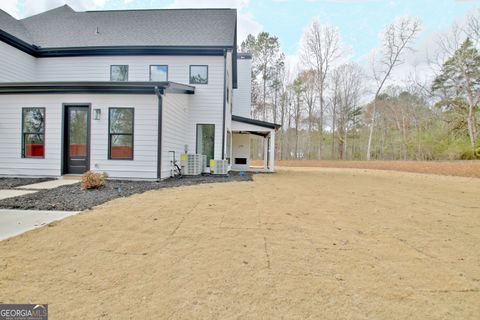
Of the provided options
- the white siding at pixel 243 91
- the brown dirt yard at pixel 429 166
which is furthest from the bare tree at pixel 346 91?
the white siding at pixel 243 91

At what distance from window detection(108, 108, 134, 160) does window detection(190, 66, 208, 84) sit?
3.74 m

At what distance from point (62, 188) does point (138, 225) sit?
161 inches

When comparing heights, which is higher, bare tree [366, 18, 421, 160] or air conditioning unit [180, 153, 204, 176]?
bare tree [366, 18, 421, 160]

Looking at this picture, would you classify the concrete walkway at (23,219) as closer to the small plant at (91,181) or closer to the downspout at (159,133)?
the small plant at (91,181)

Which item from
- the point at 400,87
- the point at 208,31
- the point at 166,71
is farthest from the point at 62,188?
the point at 400,87

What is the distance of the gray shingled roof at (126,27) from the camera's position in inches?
440

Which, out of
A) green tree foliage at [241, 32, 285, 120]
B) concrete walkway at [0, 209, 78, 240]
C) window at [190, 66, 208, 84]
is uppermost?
green tree foliage at [241, 32, 285, 120]

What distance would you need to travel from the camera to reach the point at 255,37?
2684 cm

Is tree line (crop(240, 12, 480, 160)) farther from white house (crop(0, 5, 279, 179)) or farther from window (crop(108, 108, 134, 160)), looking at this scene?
window (crop(108, 108, 134, 160))

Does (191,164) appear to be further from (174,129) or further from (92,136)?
(92,136)

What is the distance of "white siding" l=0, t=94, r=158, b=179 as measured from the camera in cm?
789

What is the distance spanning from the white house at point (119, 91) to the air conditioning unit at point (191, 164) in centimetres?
49

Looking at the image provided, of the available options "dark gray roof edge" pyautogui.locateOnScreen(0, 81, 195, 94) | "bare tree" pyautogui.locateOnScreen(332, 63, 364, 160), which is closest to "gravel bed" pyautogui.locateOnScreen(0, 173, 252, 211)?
"dark gray roof edge" pyautogui.locateOnScreen(0, 81, 195, 94)

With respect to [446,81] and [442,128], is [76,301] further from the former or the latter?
[442,128]
